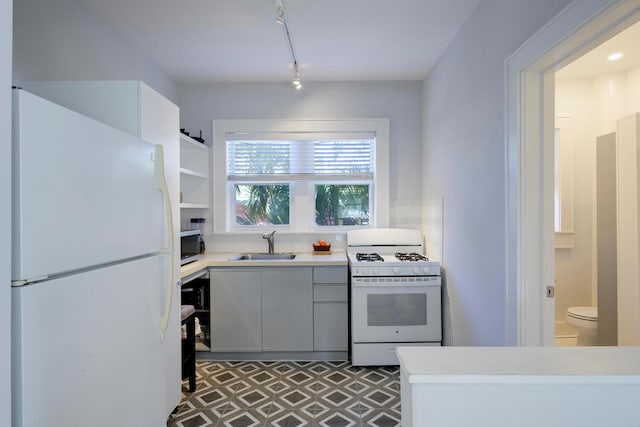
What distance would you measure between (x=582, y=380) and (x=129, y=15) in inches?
112

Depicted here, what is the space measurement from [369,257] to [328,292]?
47 centimetres

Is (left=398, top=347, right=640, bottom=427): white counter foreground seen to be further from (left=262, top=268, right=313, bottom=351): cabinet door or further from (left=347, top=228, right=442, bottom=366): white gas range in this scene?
(left=262, top=268, right=313, bottom=351): cabinet door

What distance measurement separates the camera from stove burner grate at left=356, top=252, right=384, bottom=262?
2.94m

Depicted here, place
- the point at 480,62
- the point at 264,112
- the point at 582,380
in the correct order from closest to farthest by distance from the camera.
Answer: the point at 582,380, the point at 480,62, the point at 264,112

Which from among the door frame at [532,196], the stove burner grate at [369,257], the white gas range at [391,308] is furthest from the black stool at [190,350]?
the door frame at [532,196]

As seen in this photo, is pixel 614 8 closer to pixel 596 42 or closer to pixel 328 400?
pixel 596 42

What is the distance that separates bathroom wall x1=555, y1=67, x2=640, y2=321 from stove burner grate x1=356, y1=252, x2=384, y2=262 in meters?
1.74

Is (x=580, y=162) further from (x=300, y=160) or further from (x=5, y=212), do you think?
(x=5, y=212)

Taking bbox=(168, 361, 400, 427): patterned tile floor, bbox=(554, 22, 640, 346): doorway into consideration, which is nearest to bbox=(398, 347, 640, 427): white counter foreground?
bbox=(168, 361, 400, 427): patterned tile floor

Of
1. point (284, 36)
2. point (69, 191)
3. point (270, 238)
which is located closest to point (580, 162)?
point (284, 36)

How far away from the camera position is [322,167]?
139 inches

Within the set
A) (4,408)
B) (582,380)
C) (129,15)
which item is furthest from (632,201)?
(129,15)

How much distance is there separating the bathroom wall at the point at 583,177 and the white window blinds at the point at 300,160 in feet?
6.06

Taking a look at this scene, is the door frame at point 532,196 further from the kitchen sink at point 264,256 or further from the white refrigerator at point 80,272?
the kitchen sink at point 264,256
